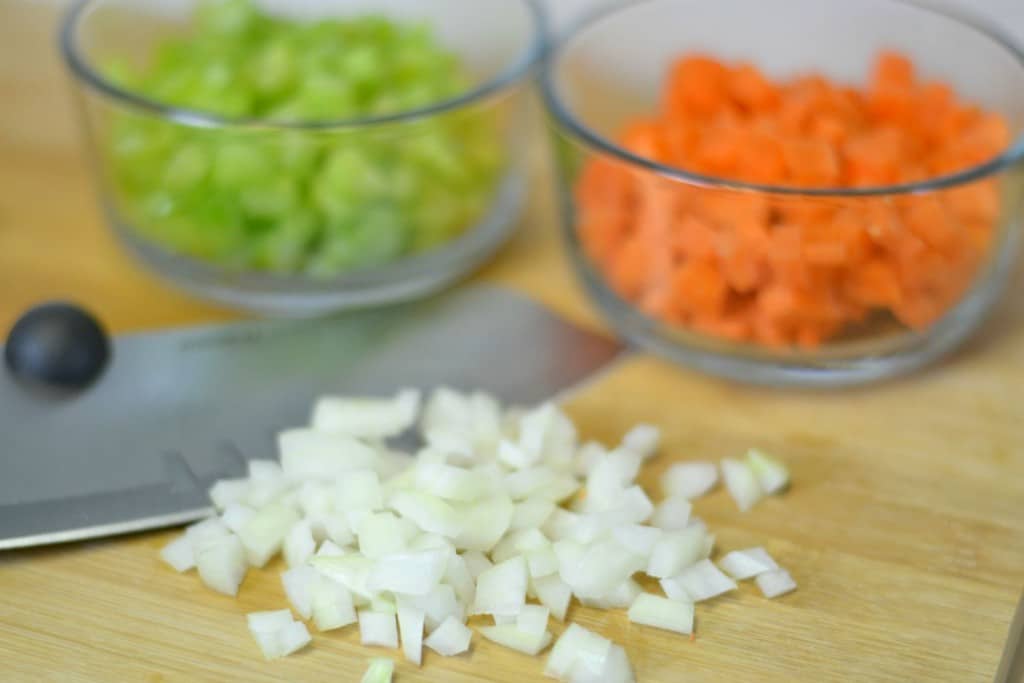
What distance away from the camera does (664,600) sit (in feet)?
3.41

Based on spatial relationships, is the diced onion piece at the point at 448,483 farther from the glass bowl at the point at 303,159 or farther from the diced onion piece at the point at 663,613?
the glass bowl at the point at 303,159

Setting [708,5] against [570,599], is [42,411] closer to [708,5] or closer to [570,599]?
[570,599]

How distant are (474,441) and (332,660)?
27cm

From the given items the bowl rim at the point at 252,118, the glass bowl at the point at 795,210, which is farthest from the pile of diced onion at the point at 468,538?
the bowl rim at the point at 252,118

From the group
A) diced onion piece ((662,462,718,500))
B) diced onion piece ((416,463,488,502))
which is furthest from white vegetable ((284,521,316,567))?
diced onion piece ((662,462,718,500))

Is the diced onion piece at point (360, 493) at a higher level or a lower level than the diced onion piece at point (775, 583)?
higher

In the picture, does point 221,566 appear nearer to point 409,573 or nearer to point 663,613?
point 409,573

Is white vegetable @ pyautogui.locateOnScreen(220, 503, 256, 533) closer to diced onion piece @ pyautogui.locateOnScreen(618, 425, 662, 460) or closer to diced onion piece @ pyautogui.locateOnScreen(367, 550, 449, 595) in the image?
diced onion piece @ pyautogui.locateOnScreen(367, 550, 449, 595)

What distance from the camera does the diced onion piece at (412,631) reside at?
0.99 m

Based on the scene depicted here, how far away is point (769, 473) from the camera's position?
3.88ft

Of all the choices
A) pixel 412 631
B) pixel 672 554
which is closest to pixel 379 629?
pixel 412 631

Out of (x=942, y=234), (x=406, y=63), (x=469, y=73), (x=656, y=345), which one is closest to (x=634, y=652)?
(x=656, y=345)

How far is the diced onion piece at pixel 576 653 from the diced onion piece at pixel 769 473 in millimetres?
266

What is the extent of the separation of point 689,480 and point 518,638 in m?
0.26
